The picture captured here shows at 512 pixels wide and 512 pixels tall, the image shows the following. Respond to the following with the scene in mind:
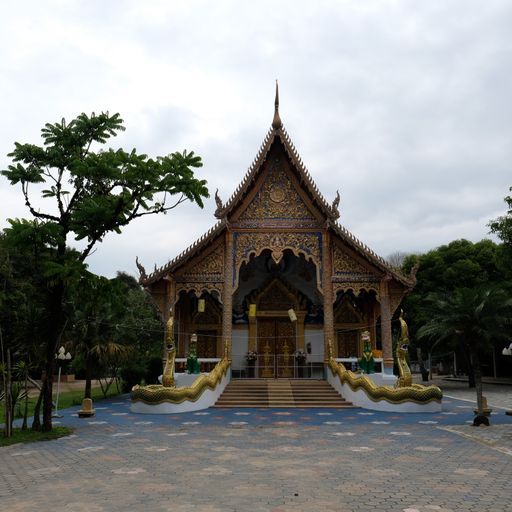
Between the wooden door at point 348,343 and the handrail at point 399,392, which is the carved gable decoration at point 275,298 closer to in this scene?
the wooden door at point 348,343

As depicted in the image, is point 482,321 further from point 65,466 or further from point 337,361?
point 65,466

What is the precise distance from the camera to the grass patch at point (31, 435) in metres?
10.0

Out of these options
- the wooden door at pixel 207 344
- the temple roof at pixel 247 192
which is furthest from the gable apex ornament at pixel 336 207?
the wooden door at pixel 207 344

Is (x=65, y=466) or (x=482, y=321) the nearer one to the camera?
(x=65, y=466)

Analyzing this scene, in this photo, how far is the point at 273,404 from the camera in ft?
55.0

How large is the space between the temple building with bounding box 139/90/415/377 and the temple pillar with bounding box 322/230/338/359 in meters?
0.04

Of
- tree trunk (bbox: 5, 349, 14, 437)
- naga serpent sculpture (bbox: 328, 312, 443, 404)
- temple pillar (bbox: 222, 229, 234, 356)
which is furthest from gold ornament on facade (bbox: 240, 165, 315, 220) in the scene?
tree trunk (bbox: 5, 349, 14, 437)

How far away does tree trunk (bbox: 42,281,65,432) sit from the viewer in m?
11.3

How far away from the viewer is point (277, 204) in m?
20.0

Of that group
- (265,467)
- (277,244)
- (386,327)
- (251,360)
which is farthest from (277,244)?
(265,467)

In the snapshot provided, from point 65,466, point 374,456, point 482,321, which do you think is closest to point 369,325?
point 482,321

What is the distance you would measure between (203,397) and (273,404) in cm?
238

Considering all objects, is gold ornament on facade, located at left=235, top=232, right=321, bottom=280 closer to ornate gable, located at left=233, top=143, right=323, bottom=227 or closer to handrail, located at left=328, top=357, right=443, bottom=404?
ornate gable, located at left=233, top=143, right=323, bottom=227

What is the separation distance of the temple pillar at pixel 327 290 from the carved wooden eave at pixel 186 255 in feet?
13.0
